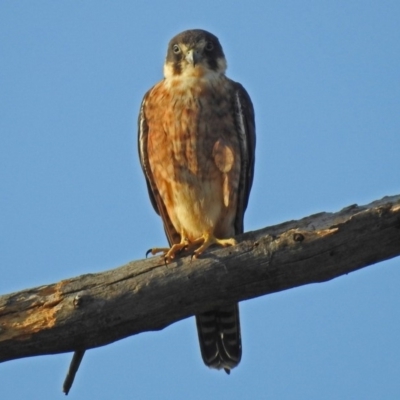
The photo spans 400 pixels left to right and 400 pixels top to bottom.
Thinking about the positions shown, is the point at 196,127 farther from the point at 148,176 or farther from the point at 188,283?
the point at 188,283

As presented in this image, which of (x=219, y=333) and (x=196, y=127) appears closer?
(x=219, y=333)

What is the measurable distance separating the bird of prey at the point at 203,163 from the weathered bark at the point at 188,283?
103cm

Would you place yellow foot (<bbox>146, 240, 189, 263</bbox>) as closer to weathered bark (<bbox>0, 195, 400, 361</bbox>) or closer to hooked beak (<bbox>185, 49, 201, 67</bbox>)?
weathered bark (<bbox>0, 195, 400, 361</bbox>)

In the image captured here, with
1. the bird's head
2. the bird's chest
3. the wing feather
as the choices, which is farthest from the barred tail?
the bird's head

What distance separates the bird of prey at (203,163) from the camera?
5344 millimetres

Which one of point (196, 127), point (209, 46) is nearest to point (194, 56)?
point (209, 46)

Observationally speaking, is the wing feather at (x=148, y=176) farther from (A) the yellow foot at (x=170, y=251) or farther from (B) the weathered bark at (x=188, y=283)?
(B) the weathered bark at (x=188, y=283)

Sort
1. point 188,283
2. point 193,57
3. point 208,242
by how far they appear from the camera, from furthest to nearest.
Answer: point 193,57 → point 208,242 → point 188,283

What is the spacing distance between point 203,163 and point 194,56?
1.09 m

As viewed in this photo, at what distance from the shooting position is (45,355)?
397 centimetres

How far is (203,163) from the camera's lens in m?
5.42

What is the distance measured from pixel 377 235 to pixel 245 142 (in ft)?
6.34

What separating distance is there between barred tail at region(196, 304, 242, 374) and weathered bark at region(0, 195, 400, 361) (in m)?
1.26

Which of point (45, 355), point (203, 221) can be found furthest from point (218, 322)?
point (45, 355)
